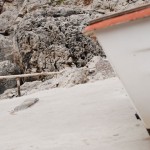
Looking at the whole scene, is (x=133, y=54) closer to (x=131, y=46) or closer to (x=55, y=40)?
(x=131, y=46)

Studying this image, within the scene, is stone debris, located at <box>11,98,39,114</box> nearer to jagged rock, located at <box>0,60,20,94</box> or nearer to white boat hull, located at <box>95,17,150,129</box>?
white boat hull, located at <box>95,17,150,129</box>

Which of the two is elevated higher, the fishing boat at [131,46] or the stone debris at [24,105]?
the fishing boat at [131,46]

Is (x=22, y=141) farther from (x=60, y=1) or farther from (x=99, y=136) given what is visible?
(x=60, y=1)

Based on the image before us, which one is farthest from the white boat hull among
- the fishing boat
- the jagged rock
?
the jagged rock

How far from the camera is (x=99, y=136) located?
123 inches

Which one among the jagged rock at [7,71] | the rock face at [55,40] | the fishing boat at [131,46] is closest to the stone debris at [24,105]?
the fishing boat at [131,46]

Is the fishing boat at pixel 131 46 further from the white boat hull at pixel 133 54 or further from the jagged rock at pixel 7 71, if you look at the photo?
the jagged rock at pixel 7 71

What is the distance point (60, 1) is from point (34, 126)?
11393 mm

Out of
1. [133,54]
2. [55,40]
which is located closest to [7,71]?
[55,40]

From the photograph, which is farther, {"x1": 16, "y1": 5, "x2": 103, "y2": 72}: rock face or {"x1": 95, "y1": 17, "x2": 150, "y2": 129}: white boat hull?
{"x1": 16, "y1": 5, "x2": 103, "y2": 72}: rock face

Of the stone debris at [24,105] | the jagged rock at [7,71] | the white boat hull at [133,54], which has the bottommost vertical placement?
the jagged rock at [7,71]

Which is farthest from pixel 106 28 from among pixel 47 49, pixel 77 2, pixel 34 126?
pixel 77 2

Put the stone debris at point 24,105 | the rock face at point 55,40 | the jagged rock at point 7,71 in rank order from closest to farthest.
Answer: the stone debris at point 24,105 < the rock face at point 55,40 < the jagged rock at point 7,71

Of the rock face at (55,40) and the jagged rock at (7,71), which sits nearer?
the rock face at (55,40)
